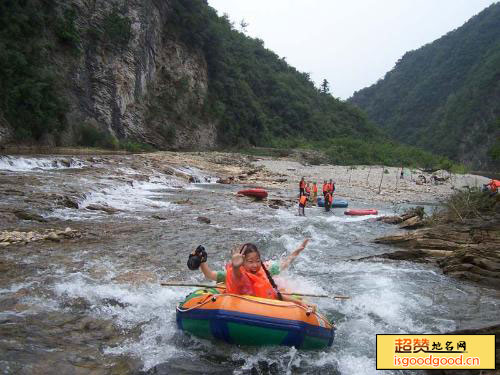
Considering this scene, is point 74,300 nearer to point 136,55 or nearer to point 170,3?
point 136,55

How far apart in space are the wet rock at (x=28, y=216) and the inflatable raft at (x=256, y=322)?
5611 millimetres

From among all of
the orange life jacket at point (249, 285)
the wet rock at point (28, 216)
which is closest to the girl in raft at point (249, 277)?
the orange life jacket at point (249, 285)

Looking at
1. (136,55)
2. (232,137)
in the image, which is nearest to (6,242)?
(136,55)

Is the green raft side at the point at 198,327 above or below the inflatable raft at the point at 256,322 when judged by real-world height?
below

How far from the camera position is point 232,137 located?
4559cm

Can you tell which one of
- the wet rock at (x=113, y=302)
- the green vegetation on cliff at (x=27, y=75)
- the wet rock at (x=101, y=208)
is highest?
the green vegetation on cliff at (x=27, y=75)

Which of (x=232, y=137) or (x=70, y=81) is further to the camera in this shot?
(x=232, y=137)

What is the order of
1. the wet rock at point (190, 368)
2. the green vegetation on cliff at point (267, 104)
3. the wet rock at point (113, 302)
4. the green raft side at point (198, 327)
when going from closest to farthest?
the wet rock at point (190, 368), the green raft side at point (198, 327), the wet rock at point (113, 302), the green vegetation on cliff at point (267, 104)

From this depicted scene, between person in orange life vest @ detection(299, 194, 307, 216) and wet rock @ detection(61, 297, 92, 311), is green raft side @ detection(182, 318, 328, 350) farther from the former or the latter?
person in orange life vest @ detection(299, 194, 307, 216)

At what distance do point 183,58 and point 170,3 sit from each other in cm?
481

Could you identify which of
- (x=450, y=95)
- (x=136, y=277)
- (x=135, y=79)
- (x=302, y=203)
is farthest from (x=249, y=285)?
(x=450, y=95)

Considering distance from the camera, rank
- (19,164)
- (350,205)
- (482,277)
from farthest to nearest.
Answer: (350,205) < (19,164) < (482,277)

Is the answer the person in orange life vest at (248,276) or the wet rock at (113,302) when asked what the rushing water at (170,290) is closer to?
the wet rock at (113,302)

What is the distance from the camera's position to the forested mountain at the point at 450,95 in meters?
78.9
